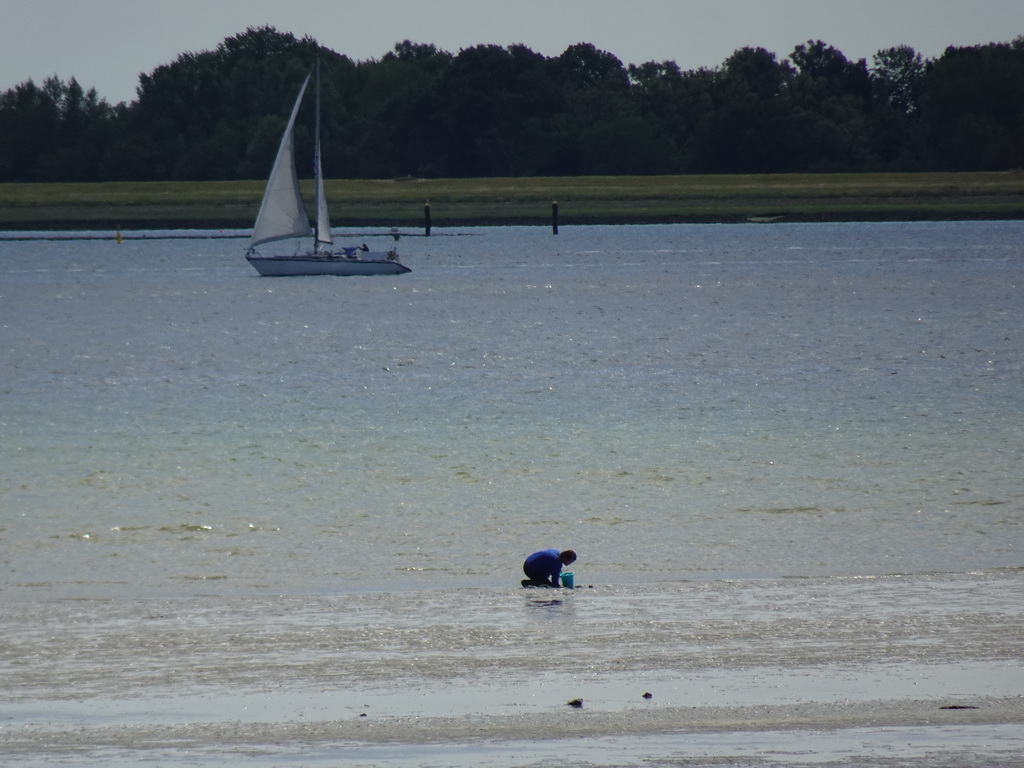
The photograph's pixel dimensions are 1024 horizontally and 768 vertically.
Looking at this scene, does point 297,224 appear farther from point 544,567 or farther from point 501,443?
point 544,567

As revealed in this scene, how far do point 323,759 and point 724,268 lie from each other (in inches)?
3357

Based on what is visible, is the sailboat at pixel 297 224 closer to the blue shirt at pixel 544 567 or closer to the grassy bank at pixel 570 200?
the blue shirt at pixel 544 567

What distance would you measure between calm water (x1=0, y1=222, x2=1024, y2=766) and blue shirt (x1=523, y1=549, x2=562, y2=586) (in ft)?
1.44

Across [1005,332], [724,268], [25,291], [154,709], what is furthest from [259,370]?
[724,268]

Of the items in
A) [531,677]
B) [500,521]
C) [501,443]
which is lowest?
[501,443]

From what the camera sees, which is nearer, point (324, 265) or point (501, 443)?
point (501, 443)

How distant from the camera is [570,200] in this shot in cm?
14962

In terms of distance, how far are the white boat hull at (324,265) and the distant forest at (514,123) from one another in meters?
70.6

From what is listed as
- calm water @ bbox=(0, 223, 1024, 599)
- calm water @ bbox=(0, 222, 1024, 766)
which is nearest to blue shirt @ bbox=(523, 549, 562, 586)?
calm water @ bbox=(0, 222, 1024, 766)

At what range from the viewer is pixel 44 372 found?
38.8 m

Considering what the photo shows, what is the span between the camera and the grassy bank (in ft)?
481

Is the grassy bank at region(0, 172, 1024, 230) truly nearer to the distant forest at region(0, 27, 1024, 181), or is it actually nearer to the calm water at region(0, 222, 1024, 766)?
the distant forest at region(0, 27, 1024, 181)

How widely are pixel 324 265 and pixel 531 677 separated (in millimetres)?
65917

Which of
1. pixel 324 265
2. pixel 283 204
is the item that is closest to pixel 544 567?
pixel 283 204
